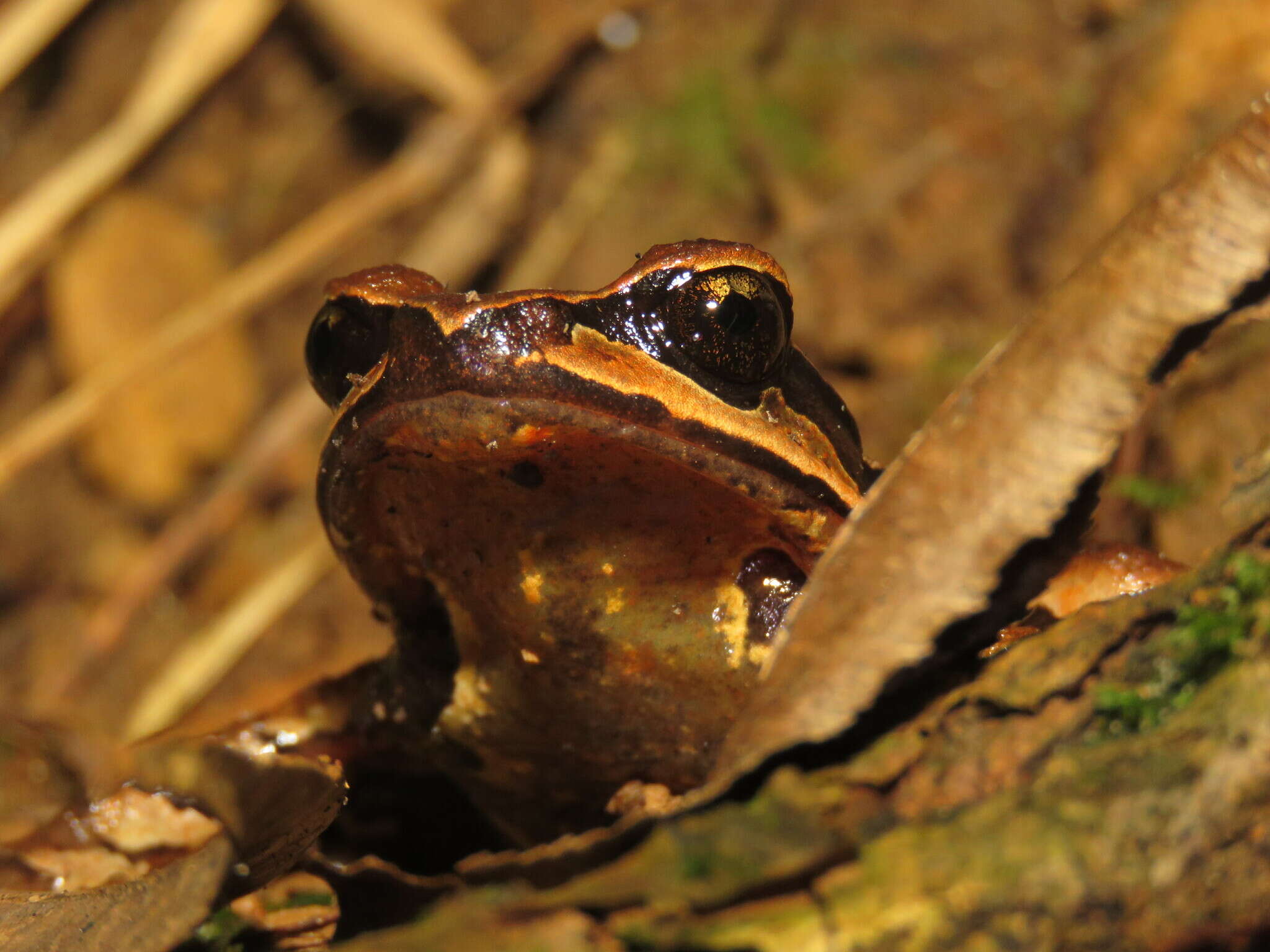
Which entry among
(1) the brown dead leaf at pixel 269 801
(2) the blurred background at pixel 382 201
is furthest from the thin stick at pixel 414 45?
(1) the brown dead leaf at pixel 269 801

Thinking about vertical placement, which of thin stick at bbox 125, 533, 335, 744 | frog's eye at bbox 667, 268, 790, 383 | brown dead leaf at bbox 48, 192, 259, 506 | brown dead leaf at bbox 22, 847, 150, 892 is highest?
brown dead leaf at bbox 48, 192, 259, 506

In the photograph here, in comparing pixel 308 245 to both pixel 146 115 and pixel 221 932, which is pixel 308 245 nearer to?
pixel 146 115

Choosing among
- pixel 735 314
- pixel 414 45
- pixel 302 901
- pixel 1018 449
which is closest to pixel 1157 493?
pixel 735 314

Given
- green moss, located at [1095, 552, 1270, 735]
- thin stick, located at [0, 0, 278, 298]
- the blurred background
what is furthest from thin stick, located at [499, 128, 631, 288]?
green moss, located at [1095, 552, 1270, 735]

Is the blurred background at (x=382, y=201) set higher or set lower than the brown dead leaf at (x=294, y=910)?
higher

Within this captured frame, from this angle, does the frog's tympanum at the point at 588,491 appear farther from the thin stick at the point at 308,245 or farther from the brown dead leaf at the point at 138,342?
the brown dead leaf at the point at 138,342

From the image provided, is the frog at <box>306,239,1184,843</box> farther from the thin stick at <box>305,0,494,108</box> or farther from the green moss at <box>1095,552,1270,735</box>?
the thin stick at <box>305,0,494,108</box>
